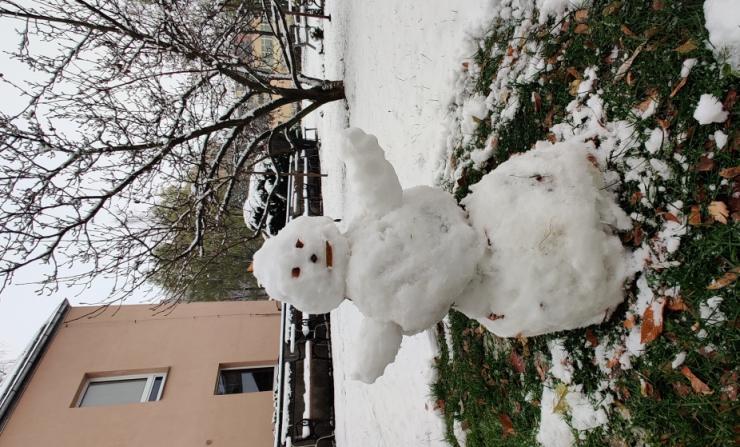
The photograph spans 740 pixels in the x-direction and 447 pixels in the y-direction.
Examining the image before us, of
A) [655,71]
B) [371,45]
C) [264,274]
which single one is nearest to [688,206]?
[655,71]

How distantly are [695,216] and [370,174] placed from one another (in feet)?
4.12

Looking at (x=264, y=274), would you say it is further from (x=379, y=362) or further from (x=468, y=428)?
(x=468, y=428)

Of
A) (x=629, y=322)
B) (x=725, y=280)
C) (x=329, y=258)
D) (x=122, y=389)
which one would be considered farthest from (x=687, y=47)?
(x=122, y=389)

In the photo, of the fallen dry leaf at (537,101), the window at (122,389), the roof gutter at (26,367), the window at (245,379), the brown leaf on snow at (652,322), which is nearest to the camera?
the brown leaf on snow at (652,322)

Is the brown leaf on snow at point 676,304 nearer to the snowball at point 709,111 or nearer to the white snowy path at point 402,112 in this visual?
the snowball at point 709,111

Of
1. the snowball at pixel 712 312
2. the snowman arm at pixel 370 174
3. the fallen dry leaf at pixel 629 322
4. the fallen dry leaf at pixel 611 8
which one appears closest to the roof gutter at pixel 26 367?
the snowman arm at pixel 370 174

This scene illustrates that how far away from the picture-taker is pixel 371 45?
583 cm

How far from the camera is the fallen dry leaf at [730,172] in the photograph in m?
1.55

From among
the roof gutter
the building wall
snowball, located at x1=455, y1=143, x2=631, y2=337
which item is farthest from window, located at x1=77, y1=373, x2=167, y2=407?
snowball, located at x1=455, y1=143, x2=631, y2=337

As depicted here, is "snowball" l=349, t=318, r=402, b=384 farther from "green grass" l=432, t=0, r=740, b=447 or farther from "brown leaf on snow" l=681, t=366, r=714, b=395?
"brown leaf on snow" l=681, t=366, r=714, b=395

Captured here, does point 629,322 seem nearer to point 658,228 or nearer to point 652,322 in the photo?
point 652,322

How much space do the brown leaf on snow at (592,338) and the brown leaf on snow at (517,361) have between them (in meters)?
0.59

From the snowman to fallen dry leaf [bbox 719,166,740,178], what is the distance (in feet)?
1.24

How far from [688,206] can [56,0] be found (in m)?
7.27
